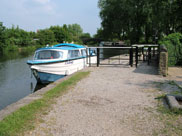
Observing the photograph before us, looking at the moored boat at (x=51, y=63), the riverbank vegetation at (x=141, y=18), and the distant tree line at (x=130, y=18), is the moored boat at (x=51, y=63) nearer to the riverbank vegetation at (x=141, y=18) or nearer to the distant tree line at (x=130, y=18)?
the riverbank vegetation at (x=141, y=18)

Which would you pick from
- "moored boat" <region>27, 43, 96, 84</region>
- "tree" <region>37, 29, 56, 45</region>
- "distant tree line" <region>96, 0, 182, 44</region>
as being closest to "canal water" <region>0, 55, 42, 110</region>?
"moored boat" <region>27, 43, 96, 84</region>

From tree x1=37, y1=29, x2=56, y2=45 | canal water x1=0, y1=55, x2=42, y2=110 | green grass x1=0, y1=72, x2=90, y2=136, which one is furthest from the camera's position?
tree x1=37, y1=29, x2=56, y2=45

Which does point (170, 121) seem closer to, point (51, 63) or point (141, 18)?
point (51, 63)

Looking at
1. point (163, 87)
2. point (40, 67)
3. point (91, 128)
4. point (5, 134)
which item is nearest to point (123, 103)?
point (91, 128)

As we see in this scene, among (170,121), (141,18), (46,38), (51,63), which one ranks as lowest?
(170,121)

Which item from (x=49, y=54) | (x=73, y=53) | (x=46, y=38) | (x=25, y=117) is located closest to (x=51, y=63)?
(x=49, y=54)

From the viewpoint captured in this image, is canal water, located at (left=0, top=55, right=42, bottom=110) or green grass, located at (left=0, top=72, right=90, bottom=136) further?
canal water, located at (left=0, top=55, right=42, bottom=110)

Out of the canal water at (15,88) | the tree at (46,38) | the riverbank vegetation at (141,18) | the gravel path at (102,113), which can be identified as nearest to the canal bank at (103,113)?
the gravel path at (102,113)

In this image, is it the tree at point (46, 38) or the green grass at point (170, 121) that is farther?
the tree at point (46, 38)

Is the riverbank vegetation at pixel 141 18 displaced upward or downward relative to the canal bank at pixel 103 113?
upward

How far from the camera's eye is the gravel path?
4223mm

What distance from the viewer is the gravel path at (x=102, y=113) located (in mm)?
4223

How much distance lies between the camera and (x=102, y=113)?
5.22 meters

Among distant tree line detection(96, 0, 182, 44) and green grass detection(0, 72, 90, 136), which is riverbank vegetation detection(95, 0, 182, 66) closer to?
distant tree line detection(96, 0, 182, 44)
